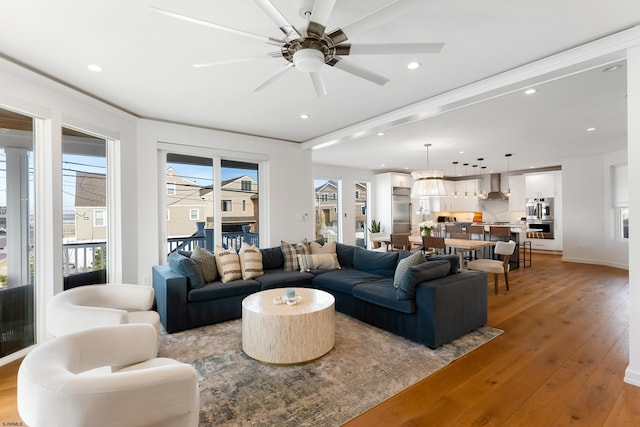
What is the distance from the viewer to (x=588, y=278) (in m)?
5.69

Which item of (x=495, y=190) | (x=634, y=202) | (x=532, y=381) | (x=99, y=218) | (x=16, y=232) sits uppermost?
(x=495, y=190)

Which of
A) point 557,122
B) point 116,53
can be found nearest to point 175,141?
point 116,53

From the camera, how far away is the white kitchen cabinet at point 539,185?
27.8 ft

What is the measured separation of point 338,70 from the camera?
9.40 ft

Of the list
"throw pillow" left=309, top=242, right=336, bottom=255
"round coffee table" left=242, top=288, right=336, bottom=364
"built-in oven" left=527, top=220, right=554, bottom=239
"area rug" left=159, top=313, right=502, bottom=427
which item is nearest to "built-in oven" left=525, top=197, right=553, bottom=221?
"built-in oven" left=527, top=220, right=554, bottom=239

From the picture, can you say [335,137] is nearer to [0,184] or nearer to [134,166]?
[134,166]

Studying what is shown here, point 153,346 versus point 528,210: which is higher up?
point 528,210

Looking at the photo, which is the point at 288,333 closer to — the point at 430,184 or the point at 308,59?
the point at 308,59

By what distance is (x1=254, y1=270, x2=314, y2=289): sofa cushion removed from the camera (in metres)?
4.00

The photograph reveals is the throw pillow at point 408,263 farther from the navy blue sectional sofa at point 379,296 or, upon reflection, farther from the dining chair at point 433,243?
the dining chair at point 433,243

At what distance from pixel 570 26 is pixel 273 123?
3532 millimetres

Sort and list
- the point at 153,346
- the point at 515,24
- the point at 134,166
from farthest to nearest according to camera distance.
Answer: the point at 134,166
the point at 515,24
the point at 153,346

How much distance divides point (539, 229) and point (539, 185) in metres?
1.29

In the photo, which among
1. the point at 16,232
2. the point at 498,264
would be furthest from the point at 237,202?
the point at 498,264
